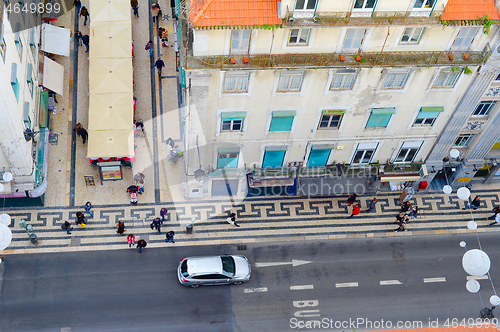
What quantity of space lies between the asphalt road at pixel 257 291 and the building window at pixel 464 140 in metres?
8.29

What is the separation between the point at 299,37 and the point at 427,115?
1220 centimetres

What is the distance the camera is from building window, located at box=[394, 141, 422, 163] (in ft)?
134

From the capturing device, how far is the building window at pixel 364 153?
40412 mm

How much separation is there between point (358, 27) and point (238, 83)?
8.12 m

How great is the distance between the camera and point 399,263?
4103cm

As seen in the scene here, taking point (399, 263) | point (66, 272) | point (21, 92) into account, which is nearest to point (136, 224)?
point (66, 272)

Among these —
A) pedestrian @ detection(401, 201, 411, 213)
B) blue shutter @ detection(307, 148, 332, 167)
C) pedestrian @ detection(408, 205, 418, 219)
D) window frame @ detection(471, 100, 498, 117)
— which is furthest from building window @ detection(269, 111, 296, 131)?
window frame @ detection(471, 100, 498, 117)

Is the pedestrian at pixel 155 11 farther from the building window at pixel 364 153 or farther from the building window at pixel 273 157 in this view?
the building window at pixel 364 153

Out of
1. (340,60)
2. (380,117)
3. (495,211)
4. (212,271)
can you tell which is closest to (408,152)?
(380,117)

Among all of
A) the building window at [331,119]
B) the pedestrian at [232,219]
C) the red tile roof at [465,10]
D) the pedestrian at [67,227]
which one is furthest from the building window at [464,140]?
the pedestrian at [67,227]

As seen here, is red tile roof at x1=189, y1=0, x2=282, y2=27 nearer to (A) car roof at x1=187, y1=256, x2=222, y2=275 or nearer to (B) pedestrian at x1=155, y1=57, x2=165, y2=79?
(A) car roof at x1=187, y1=256, x2=222, y2=275

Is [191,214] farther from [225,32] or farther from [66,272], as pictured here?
[225,32]

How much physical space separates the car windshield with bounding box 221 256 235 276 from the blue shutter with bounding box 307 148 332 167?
968 cm

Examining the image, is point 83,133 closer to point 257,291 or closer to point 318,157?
point 257,291
